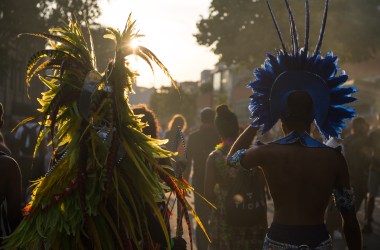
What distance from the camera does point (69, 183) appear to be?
326 centimetres

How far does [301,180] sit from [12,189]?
1847 mm

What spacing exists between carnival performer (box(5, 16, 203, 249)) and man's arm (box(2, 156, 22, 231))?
0.63 meters

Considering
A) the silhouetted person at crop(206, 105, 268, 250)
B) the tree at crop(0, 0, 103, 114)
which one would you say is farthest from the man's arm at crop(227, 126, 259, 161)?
the tree at crop(0, 0, 103, 114)

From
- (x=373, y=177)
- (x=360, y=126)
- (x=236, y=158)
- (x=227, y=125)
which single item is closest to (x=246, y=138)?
(x=236, y=158)

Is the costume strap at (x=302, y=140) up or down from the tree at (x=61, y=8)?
down

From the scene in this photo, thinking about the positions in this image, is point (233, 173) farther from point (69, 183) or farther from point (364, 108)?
point (364, 108)

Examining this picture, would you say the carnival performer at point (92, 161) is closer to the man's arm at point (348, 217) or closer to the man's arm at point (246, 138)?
the man's arm at point (246, 138)

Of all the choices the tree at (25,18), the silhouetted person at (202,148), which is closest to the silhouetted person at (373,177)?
the silhouetted person at (202,148)

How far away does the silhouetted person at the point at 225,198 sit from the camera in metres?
5.41

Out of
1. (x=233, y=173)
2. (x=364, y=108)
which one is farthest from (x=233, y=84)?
(x=233, y=173)

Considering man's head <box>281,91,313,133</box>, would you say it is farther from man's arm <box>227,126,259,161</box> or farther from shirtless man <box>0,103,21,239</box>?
shirtless man <box>0,103,21,239</box>

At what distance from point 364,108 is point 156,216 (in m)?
29.6

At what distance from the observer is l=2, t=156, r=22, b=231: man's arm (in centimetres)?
398

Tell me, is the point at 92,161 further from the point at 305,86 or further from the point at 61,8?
the point at 61,8
